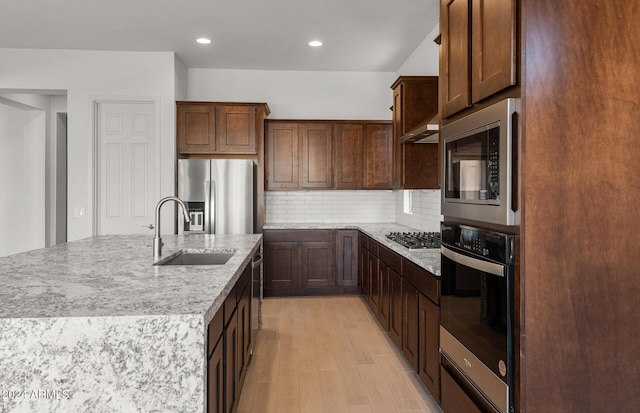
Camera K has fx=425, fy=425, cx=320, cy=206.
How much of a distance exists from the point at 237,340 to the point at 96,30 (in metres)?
3.78

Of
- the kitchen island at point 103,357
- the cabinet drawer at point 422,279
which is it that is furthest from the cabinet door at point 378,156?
the kitchen island at point 103,357

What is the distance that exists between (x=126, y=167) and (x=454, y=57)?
4.27m

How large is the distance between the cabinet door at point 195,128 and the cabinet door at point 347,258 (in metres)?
1.92

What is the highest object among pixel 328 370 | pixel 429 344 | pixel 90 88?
pixel 90 88

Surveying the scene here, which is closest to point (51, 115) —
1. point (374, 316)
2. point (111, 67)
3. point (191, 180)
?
point (111, 67)

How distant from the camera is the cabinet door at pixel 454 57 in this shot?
6.22 feet

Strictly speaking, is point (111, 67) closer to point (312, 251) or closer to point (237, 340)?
point (312, 251)

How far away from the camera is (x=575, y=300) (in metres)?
1.47

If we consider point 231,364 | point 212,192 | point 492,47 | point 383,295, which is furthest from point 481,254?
point 212,192

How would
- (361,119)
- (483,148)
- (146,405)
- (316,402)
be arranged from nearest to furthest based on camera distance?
1. (146,405)
2. (483,148)
3. (316,402)
4. (361,119)

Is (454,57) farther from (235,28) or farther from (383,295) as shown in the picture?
(235,28)

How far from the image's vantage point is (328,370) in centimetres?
306

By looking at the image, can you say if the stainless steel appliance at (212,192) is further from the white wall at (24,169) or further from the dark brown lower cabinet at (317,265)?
the white wall at (24,169)

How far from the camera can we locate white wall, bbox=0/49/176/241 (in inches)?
196
